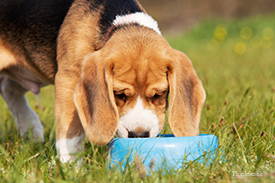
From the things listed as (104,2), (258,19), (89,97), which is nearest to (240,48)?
Result: (258,19)

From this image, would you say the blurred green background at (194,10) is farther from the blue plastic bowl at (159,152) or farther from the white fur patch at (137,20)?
the blue plastic bowl at (159,152)

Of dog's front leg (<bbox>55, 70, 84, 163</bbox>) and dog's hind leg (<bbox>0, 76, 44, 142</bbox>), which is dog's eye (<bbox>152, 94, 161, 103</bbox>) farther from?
dog's hind leg (<bbox>0, 76, 44, 142</bbox>)

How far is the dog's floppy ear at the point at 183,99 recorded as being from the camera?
2721 mm

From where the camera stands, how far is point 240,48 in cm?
1009

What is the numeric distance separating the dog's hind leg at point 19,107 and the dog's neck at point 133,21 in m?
1.70

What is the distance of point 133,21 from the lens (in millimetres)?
3141

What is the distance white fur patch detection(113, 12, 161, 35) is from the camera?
3141 millimetres

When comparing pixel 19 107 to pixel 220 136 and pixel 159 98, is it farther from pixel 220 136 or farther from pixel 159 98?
pixel 220 136

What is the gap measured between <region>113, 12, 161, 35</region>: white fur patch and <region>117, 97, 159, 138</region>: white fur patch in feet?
2.78

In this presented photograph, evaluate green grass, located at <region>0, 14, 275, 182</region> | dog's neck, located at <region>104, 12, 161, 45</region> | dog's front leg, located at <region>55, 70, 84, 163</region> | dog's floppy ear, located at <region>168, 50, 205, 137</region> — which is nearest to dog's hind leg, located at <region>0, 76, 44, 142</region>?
green grass, located at <region>0, 14, 275, 182</region>

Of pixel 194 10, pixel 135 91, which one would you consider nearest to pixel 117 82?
pixel 135 91

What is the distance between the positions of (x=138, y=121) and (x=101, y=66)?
0.56m

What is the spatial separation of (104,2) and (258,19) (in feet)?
42.9

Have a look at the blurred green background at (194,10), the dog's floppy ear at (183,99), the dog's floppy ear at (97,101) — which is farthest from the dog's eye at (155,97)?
the blurred green background at (194,10)
